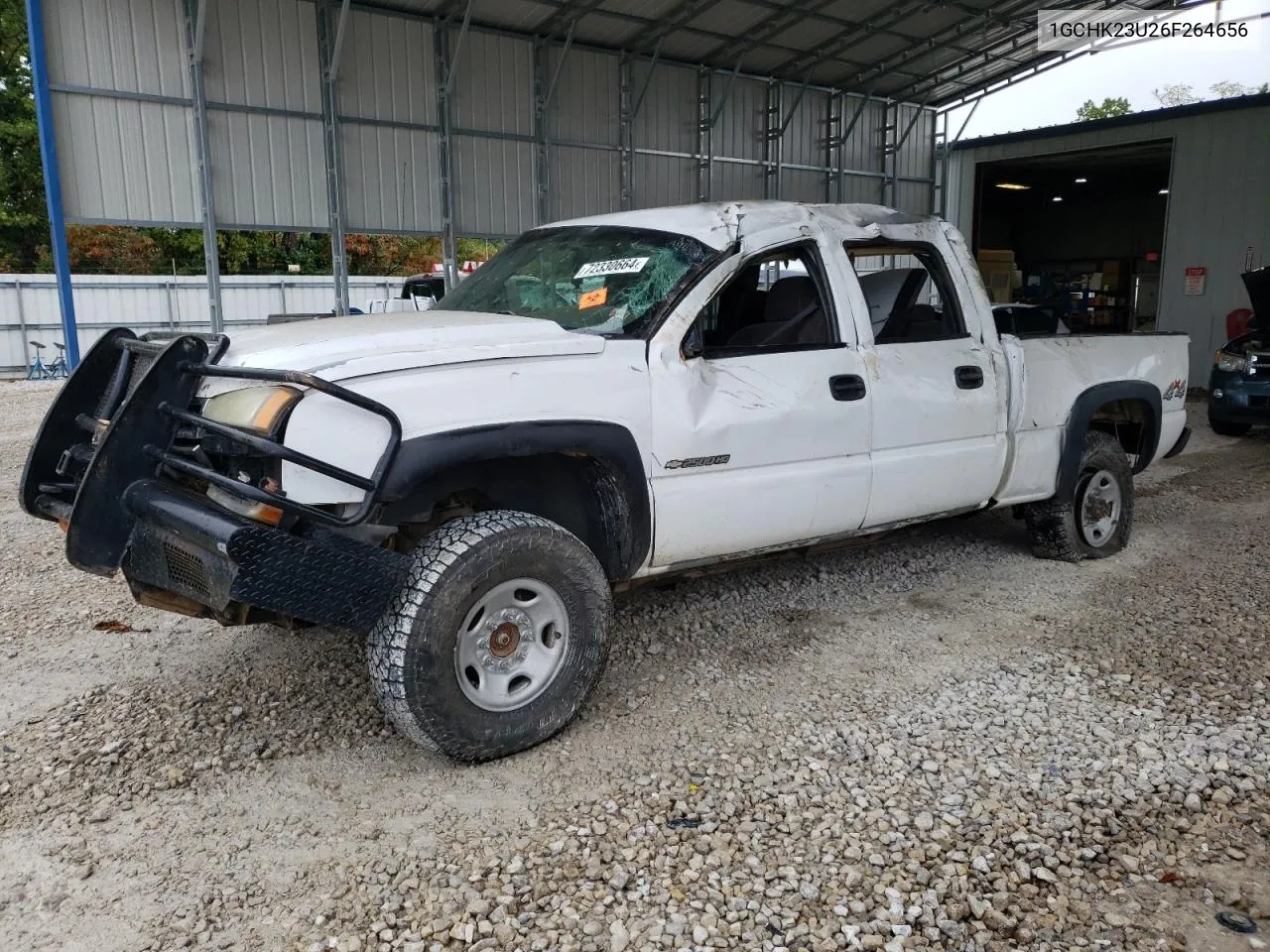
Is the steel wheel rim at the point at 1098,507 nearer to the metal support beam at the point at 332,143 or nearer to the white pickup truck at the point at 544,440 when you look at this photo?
the white pickup truck at the point at 544,440

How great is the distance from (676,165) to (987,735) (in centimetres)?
1514

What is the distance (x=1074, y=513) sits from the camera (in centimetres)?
596

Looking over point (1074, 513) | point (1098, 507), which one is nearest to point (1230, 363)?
point (1098, 507)

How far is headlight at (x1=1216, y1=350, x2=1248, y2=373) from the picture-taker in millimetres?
11438

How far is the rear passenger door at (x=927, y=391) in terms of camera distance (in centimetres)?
459

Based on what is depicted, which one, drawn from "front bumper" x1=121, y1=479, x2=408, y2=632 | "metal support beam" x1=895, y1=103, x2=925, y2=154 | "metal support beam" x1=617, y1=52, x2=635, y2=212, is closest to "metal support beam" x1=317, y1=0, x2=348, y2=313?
"metal support beam" x1=617, y1=52, x2=635, y2=212

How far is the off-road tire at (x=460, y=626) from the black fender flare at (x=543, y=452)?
0.79 ft

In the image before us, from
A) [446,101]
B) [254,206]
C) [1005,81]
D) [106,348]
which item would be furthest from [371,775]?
[1005,81]

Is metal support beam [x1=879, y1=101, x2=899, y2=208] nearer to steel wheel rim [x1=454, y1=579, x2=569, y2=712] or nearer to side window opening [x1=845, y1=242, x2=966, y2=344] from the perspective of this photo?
side window opening [x1=845, y1=242, x2=966, y2=344]

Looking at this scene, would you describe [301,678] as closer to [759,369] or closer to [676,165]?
[759,369]

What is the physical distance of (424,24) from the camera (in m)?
13.9

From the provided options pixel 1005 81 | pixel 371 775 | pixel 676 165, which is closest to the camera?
pixel 371 775

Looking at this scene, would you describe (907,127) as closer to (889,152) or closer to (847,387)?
(889,152)

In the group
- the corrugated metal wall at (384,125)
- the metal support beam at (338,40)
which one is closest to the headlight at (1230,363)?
the corrugated metal wall at (384,125)
